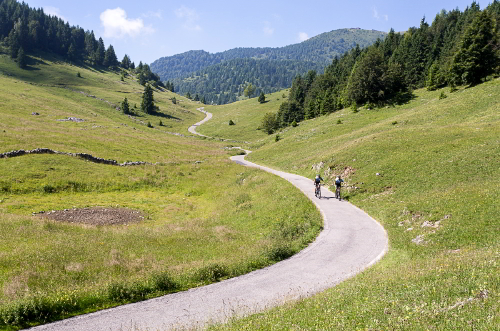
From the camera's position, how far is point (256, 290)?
12.0 metres

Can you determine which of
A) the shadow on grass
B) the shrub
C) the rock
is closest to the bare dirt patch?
the shrub

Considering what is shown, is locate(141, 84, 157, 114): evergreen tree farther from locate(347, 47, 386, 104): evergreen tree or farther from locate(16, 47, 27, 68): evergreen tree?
locate(347, 47, 386, 104): evergreen tree

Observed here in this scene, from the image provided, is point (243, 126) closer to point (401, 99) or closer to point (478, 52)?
point (401, 99)

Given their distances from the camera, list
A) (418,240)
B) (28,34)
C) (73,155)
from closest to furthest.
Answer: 1. (418,240)
2. (73,155)
3. (28,34)

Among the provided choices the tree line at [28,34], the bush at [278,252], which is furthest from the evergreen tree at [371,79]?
the tree line at [28,34]

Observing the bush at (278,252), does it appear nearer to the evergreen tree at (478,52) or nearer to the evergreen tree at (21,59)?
the evergreen tree at (478,52)

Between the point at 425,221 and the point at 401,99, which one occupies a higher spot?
the point at 401,99

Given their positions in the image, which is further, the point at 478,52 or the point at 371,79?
the point at 371,79

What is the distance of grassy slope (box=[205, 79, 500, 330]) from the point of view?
23.5 ft

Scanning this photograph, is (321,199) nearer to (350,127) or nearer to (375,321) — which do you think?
(375,321)

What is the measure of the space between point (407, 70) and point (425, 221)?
80308 mm

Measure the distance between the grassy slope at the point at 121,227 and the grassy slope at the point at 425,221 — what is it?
5798 millimetres

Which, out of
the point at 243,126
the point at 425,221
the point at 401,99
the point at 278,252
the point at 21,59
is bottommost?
the point at 278,252

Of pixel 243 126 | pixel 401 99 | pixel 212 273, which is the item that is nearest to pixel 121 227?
pixel 212 273
